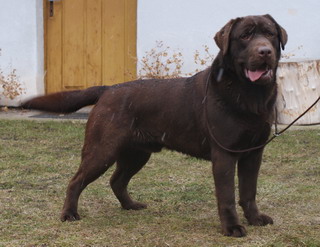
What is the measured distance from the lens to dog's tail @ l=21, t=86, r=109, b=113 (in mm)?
4375

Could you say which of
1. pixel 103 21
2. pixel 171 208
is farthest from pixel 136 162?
pixel 103 21

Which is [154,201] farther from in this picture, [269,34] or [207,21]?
[207,21]

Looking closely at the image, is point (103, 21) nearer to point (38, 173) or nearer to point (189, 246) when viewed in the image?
point (38, 173)

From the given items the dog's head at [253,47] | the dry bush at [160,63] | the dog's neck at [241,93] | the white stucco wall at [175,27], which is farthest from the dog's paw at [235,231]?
the dry bush at [160,63]

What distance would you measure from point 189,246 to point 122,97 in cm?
117

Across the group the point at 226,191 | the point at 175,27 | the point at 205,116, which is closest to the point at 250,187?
the point at 226,191

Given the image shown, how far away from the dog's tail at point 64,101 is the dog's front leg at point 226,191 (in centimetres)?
107

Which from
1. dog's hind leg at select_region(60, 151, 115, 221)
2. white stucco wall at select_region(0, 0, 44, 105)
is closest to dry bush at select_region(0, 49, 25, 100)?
white stucco wall at select_region(0, 0, 44, 105)

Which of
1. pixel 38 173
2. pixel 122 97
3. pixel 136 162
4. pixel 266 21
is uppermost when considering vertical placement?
pixel 266 21

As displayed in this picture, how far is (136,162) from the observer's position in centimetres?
458

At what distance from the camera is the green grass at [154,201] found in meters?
3.78

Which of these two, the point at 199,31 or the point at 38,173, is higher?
the point at 199,31

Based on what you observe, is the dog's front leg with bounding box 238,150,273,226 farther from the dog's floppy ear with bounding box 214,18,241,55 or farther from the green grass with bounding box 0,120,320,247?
the dog's floppy ear with bounding box 214,18,241,55

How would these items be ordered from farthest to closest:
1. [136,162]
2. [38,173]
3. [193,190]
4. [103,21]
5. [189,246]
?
[103,21] < [38,173] < [193,190] < [136,162] < [189,246]
